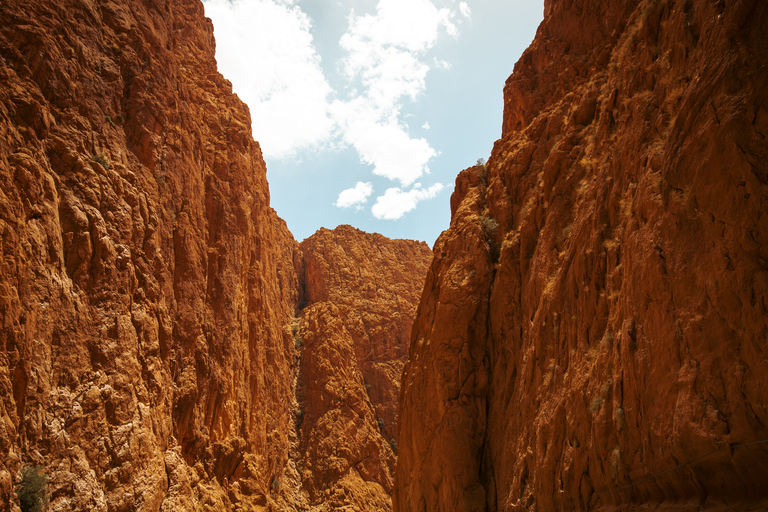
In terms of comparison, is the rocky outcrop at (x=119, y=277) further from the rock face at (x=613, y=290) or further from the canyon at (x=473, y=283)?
the rock face at (x=613, y=290)

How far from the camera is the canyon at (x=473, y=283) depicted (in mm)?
5711

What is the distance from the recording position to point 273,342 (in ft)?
102

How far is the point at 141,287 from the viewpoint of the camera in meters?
16.8

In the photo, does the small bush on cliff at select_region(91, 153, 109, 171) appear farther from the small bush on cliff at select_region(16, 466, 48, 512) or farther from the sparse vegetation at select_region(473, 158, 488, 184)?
the sparse vegetation at select_region(473, 158, 488, 184)

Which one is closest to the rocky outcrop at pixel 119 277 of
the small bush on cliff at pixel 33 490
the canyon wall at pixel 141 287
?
the canyon wall at pixel 141 287

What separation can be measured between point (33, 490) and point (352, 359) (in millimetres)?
29903

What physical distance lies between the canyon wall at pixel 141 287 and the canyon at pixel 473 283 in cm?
9

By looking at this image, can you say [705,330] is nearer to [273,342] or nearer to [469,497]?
[469,497]

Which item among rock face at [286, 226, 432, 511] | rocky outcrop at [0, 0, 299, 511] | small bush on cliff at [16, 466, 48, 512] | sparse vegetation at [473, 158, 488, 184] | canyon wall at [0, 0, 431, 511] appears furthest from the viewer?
rock face at [286, 226, 432, 511]

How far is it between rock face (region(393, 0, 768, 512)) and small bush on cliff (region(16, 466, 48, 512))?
393 inches

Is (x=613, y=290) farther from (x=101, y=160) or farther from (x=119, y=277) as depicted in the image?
(x=101, y=160)

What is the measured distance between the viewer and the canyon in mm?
5711

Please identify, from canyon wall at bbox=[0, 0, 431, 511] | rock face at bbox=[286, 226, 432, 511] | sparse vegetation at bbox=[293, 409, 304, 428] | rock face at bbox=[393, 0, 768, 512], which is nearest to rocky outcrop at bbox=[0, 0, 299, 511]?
canyon wall at bbox=[0, 0, 431, 511]

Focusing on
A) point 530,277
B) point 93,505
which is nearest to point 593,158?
point 530,277
